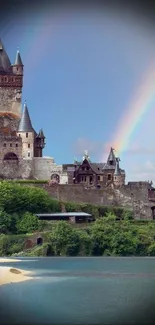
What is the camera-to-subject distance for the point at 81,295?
14.2 metres

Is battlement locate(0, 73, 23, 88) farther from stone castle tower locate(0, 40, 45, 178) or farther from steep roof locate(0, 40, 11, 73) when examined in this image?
steep roof locate(0, 40, 11, 73)

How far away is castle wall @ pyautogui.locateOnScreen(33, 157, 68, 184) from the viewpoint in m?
27.4

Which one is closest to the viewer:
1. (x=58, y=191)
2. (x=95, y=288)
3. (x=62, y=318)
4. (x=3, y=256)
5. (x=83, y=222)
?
(x=62, y=318)

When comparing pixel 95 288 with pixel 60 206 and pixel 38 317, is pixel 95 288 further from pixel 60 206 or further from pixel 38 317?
pixel 60 206

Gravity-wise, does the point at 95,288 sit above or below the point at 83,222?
below

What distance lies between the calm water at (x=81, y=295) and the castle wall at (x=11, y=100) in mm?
9615

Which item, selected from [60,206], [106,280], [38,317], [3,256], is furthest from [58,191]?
[38,317]

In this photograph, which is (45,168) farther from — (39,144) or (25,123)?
(25,123)

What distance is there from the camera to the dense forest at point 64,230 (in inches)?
893

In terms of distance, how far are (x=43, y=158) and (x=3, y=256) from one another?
5.79 metres

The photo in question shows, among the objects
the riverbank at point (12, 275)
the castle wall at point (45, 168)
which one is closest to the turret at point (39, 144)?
the castle wall at point (45, 168)

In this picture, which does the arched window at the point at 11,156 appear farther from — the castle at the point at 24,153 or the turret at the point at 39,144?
the turret at the point at 39,144

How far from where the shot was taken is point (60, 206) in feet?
86.6

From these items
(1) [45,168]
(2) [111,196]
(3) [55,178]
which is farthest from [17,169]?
(2) [111,196]
